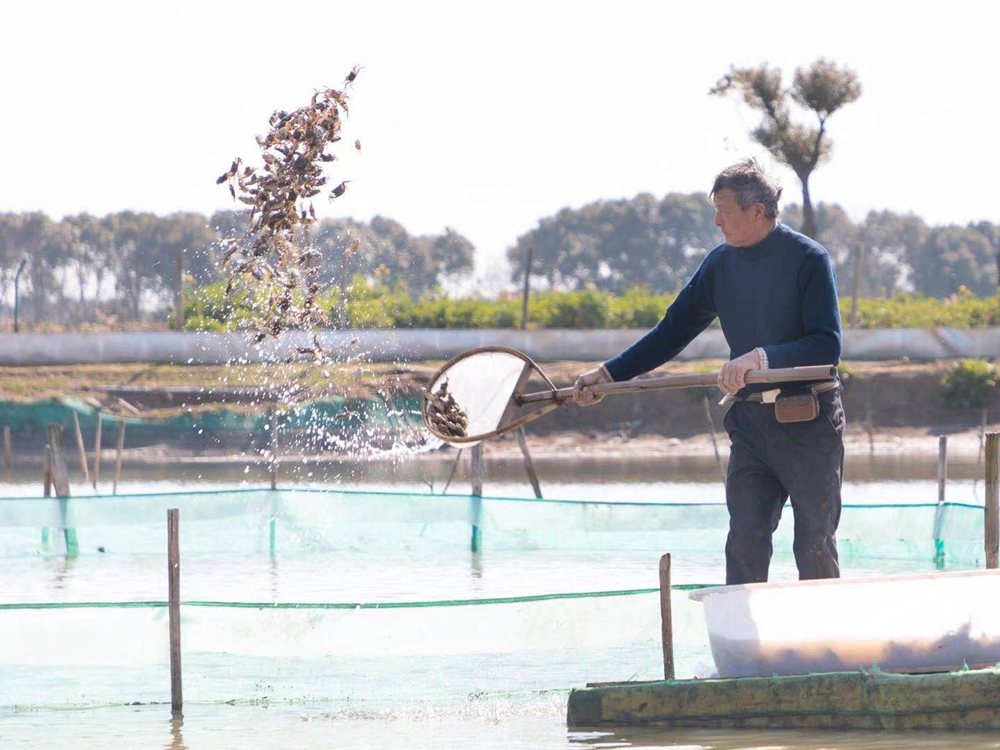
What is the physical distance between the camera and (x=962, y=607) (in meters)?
4.73

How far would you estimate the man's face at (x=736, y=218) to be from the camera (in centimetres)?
455

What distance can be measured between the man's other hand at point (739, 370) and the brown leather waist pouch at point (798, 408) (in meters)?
0.17

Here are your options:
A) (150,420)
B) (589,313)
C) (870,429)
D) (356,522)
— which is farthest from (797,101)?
(356,522)

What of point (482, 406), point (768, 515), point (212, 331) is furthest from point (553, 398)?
point (212, 331)

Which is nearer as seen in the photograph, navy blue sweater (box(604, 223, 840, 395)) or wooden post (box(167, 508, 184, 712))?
navy blue sweater (box(604, 223, 840, 395))

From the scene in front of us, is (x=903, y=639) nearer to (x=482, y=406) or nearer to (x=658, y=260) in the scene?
(x=482, y=406)

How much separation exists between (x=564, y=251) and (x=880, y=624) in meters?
74.8

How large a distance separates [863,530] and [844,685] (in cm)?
535

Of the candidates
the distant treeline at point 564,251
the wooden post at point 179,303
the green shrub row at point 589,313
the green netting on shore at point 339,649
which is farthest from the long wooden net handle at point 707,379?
the distant treeline at point 564,251

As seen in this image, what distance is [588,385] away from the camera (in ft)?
15.7

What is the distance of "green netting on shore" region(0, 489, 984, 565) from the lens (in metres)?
10.5

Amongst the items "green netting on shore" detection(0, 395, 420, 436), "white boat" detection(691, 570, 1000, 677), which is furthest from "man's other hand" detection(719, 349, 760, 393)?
"green netting on shore" detection(0, 395, 420, 436)

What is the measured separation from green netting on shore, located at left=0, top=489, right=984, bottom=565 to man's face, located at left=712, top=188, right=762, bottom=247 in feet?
18.9

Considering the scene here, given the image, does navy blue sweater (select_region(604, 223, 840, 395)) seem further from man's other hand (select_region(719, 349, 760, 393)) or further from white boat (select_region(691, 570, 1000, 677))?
white boat (select_region(691, 570, 1000, 677))
